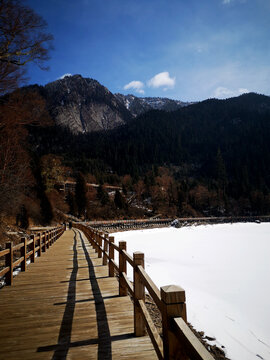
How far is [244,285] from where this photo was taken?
384 inches

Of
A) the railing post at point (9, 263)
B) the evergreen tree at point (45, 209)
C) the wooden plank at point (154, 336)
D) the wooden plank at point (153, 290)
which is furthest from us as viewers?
the evergreen tree at point (45, 209)

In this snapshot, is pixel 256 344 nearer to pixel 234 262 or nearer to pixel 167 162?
pixel 234 262

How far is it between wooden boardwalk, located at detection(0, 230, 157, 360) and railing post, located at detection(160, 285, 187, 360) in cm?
132

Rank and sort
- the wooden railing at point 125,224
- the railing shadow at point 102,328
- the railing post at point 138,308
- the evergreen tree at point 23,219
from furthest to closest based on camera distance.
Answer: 1. the wooden railing at point 125,224
2. the evergreen tree at point 23,219
3. the railing post at point 138,308
4. the railing shadow at point 102,328

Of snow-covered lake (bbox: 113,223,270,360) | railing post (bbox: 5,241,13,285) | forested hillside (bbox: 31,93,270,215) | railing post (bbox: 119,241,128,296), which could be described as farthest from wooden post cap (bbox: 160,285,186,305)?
forested hillside (bbox: 31,93,270,215)

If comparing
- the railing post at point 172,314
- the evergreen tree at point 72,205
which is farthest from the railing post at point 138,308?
the evergreen tree at point 72,205

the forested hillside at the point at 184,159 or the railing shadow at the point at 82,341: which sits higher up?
the forested hillside at the point at 184,159

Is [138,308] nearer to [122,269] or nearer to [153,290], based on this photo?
[153,290]

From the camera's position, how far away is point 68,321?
11.6 ft

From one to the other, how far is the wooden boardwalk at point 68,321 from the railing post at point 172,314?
1.32 metres

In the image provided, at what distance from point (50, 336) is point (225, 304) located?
6.90 meters

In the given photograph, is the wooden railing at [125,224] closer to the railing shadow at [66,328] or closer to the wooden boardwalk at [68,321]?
the wooden boardwalk at [68,321]

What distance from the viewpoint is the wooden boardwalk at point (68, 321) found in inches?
107

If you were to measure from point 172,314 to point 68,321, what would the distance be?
2.73 m
